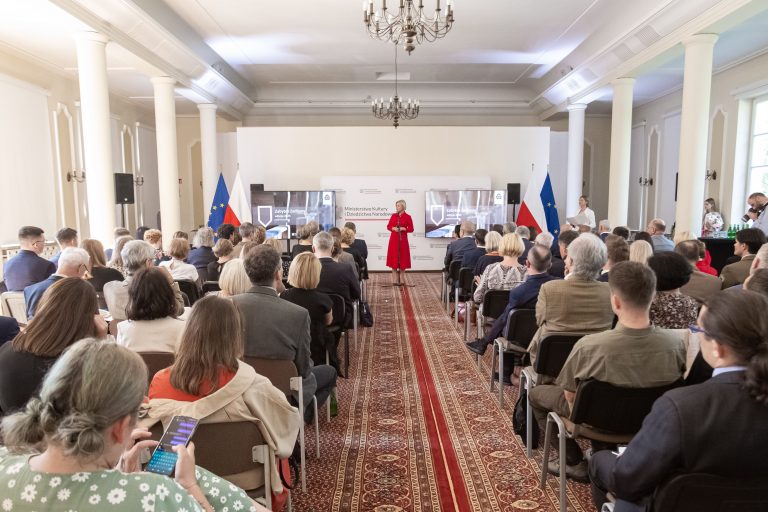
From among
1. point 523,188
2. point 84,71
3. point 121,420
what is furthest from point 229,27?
point 121,420

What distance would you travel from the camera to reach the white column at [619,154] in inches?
370

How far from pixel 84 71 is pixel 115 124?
5.91 meters

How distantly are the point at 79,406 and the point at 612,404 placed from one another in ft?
6.57

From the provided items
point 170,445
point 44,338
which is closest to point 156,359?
point 44,338

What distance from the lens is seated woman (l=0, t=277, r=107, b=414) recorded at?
2.06 meters

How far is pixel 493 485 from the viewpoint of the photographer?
9.78 ft

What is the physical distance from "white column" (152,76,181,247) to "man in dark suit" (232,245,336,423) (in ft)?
22.7

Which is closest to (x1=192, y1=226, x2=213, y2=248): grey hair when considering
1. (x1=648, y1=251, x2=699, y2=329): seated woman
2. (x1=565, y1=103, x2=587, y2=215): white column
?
(x1=648, y1=251, x2=699, y2=329): seated woman

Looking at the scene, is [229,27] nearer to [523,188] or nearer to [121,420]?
[523,188]

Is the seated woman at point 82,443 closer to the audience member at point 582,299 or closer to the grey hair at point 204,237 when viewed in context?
the audience member at point 582,299

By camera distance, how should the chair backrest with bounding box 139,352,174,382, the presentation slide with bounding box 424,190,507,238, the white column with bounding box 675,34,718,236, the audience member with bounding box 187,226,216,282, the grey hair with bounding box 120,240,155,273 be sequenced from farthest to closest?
1. the presentation slide with bounding box 424,190,507,238
2. the white column with bounding box 675,34,718,236
3. the audience member with bounding box 187,226,216,282
4. the grey hair with bounding box 120,240,155,273
5. the chair backrest with bounding box 139,352,174,382

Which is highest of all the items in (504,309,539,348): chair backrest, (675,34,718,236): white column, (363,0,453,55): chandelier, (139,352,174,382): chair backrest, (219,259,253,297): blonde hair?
(363,0,453,55): chandelier

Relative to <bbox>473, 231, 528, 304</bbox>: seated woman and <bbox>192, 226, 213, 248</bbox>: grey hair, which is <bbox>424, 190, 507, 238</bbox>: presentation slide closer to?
<bbox>192, 226, 213, 248</bbox>: grey hair

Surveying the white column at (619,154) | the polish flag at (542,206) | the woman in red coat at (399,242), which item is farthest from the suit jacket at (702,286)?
the polish flag at (542,206)
